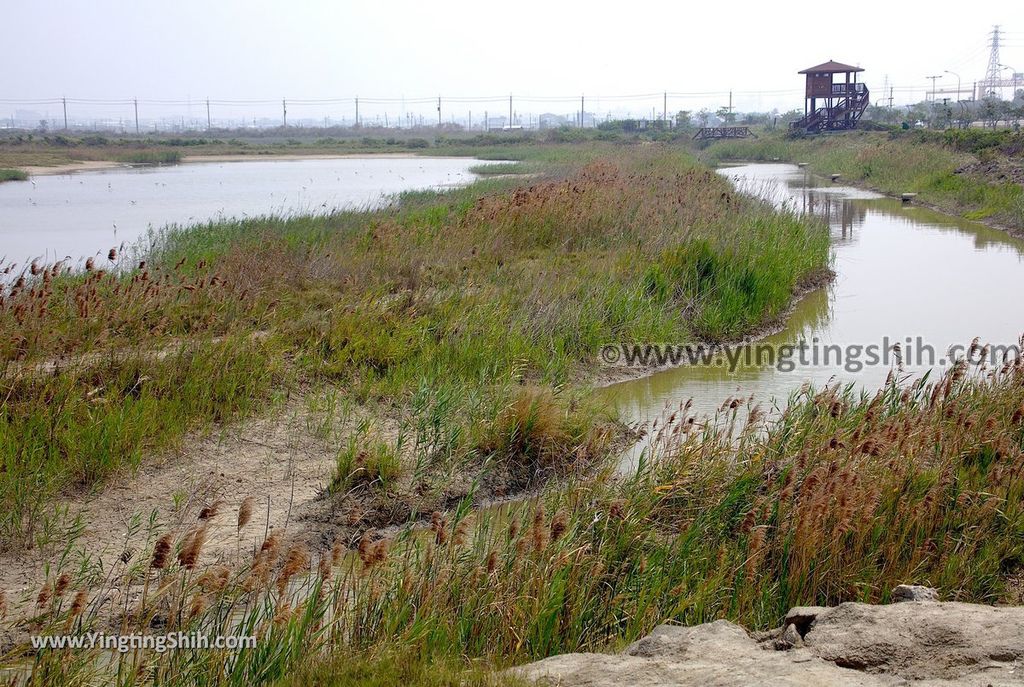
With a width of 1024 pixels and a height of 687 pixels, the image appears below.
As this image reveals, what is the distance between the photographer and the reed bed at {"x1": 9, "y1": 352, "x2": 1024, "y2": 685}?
3.51 metres

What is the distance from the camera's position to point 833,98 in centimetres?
5641

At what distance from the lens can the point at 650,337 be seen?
10.7 metres

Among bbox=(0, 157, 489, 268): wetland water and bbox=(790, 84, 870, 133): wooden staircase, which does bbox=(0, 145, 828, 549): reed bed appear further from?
bbox=(790, 84, 870, 133): wooden staircase

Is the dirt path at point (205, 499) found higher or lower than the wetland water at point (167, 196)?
lower

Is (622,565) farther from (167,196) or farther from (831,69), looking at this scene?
(831,69)

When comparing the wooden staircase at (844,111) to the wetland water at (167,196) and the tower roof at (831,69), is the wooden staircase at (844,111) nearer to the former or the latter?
the tower roof at (831,69)

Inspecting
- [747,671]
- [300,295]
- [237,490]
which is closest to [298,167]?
[300,295]

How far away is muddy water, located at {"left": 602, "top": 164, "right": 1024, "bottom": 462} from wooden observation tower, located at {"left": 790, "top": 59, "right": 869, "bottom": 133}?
1340 inches

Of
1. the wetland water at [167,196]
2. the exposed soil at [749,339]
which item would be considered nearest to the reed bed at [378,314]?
the exposed soil at [749,339]

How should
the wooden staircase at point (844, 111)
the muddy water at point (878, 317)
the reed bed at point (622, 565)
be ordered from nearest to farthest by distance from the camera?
the reed bed at point (622, 565), the muddy water at point (878, 317), the wooden staircase at point (844, 111)

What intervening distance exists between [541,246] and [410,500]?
747 centimetres

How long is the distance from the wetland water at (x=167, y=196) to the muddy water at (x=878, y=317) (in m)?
8.70

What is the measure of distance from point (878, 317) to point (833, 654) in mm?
10302

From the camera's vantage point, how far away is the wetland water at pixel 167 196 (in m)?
19.8
